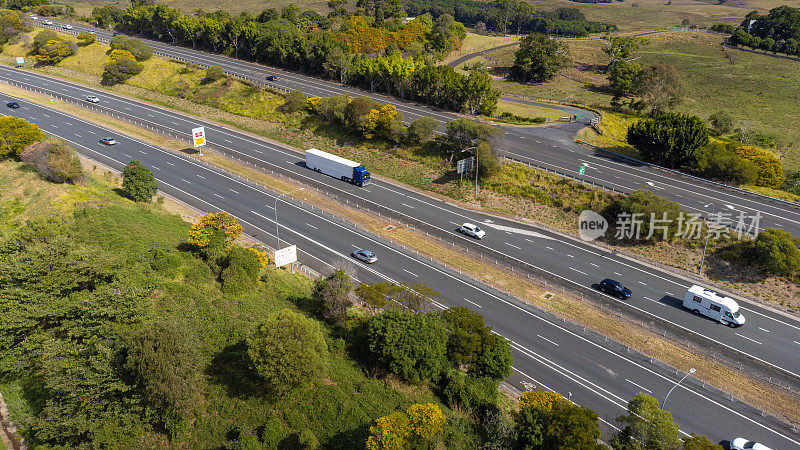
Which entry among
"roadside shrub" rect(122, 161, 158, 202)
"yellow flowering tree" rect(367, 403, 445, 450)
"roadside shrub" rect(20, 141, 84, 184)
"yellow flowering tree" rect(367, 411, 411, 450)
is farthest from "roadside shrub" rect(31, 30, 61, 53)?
"yellow flowering tree" rect(367, 403, 445, 450)

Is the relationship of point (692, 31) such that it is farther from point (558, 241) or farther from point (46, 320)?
point (46, 320)

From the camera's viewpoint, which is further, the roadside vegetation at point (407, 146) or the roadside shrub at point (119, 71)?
the roadside shrub at point (119, 71)

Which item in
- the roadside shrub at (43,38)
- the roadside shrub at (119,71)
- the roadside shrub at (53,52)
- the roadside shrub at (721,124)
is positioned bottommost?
the roadside shrub at (721,124)

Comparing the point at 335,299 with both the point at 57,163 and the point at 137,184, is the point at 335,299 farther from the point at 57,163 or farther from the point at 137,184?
the point at 57,163

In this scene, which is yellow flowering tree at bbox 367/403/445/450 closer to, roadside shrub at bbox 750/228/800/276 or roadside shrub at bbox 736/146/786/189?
roadside shrub at bbox 750/228/800/276

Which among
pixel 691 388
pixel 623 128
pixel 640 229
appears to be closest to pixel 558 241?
pixel 640 229

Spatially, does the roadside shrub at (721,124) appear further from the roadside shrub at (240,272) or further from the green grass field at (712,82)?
the roadside shrub at (240,272)

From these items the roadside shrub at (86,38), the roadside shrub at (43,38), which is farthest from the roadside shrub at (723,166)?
the roadside shrub at (43,38)
